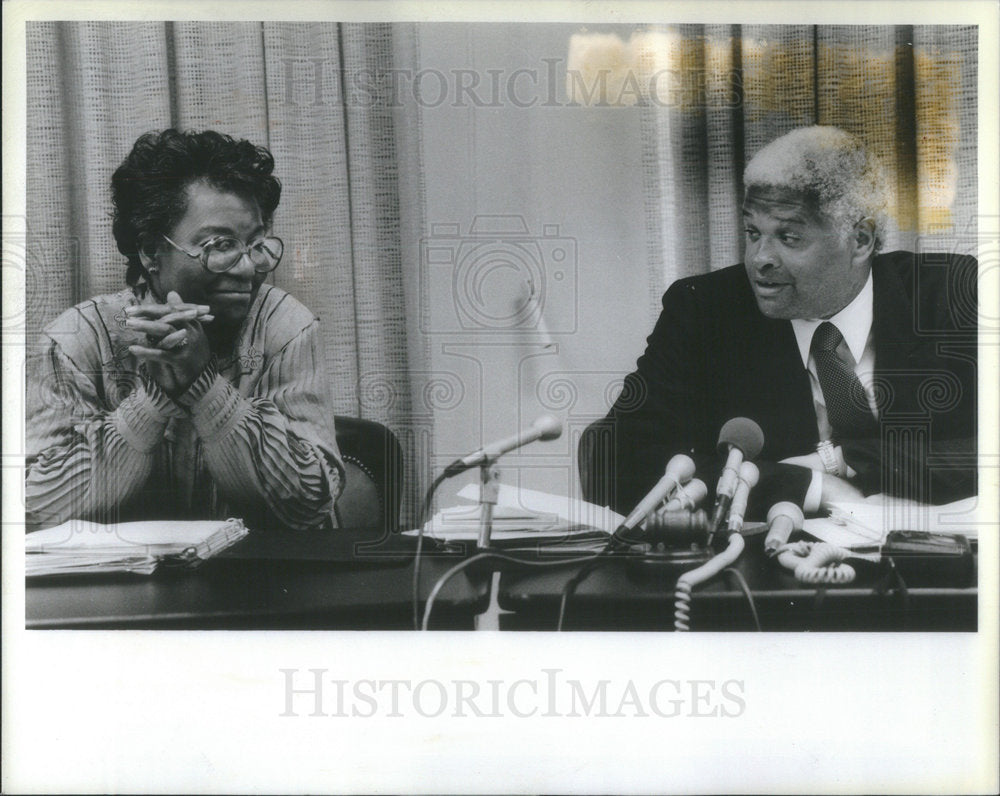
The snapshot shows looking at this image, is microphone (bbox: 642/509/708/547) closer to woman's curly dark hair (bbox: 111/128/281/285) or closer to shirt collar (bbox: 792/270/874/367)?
shirt collar (bbox: 792/270/874/367)

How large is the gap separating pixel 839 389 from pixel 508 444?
1.04 metres

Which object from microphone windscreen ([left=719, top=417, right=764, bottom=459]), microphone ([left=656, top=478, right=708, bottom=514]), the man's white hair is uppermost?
the man's white hair

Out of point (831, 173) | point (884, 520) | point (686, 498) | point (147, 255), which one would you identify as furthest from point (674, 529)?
point (147, 255)

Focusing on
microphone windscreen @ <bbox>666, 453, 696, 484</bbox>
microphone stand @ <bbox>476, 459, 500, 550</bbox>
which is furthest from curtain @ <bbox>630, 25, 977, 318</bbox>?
microphone stand @ <bbox>476, 459, 500, 550</bbox>

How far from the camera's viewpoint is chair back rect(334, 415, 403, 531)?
3.21 metres

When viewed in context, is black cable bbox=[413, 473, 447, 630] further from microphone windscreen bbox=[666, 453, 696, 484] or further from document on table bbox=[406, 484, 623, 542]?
microphone windscreen bbox=[666, 453, 696, 484]

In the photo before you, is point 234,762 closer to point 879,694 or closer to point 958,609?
point 879,694

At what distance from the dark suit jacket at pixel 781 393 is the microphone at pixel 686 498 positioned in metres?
0.05

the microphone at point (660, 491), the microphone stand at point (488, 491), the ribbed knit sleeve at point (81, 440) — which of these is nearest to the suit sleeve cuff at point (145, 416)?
the ribbed knit sleeve at point (81, 440)

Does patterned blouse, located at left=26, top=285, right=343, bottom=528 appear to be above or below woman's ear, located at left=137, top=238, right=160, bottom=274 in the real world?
below

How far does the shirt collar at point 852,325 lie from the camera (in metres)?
3.24

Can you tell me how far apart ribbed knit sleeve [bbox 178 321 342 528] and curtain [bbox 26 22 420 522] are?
78 millimetres

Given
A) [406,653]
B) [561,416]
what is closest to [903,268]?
[561,416]

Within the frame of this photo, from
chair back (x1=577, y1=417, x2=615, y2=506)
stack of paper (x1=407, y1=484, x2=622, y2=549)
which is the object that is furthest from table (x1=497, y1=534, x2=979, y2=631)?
chair back (x1=577, y1=417, x2=615, y2=506)
